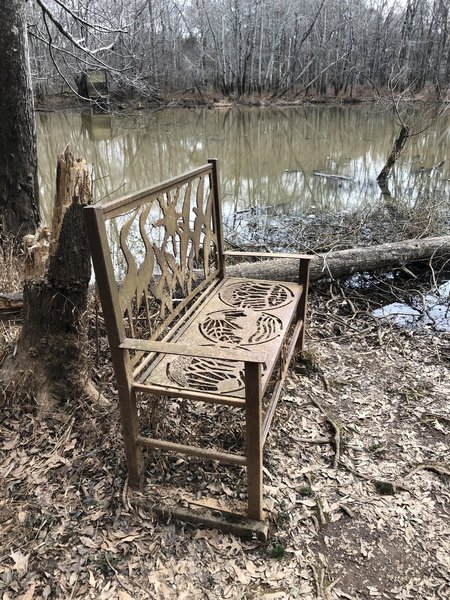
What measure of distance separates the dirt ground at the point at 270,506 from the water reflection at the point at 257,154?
474cm

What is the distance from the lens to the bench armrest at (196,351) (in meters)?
1.85

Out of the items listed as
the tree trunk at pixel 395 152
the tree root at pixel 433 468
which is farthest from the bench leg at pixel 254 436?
the tree trunk at pixel 395 152

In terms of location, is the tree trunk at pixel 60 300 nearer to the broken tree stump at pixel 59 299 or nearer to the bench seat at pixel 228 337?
the broken tree stump at pixel 59 299

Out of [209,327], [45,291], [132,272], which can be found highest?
[132,272]

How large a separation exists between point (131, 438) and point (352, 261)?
3.37 meters

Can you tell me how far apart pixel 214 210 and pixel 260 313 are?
0.83 metres

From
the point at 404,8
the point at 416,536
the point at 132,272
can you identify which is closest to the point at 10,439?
the point at 132,272

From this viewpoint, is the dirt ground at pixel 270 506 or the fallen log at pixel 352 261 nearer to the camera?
the dirt ground at pixel 270 506

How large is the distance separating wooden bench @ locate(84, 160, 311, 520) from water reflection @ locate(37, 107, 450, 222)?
428cm

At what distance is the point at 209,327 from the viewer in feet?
8.56

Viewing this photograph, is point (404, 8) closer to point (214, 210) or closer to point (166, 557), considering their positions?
point (214, 210)

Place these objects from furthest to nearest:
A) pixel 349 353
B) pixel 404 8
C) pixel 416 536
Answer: pixel 404 8, pixel 349 353, pixel 416 536

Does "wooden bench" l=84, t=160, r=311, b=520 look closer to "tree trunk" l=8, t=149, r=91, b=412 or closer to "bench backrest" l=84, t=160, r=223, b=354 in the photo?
"bench backrest" l=84, t=160, r=223, b=354

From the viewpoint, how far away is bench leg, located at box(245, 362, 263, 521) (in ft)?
6.11
